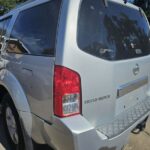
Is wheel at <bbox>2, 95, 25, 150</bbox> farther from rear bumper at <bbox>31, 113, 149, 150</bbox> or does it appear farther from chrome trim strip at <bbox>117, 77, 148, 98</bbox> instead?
chrome trim strip at <bbox>117, 77, 148, 98</bbox>

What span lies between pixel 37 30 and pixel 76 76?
75cm

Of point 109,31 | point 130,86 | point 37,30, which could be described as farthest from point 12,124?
point 109,31

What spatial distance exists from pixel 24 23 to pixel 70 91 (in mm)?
1215

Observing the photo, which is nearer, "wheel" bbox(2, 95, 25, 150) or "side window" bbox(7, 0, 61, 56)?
"side window" bbox(7, 0, 61, 56)

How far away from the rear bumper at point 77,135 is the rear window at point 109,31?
654mm

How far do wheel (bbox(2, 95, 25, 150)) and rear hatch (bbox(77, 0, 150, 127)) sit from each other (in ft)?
3.30

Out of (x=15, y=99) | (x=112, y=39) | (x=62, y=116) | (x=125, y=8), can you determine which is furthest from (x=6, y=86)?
(x=125, y=8)

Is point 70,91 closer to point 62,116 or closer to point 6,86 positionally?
point 62,116

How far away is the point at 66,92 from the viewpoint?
2547 mm

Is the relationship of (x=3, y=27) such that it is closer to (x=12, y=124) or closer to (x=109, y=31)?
(x=12, y=124)

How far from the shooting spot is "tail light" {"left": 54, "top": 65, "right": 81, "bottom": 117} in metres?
2.53

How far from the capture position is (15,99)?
314 centimetres

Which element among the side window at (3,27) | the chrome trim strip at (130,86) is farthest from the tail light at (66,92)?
the side window at (3,27)

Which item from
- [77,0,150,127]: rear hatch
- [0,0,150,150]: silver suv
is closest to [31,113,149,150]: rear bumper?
[0,0,150,150]: silver suv
